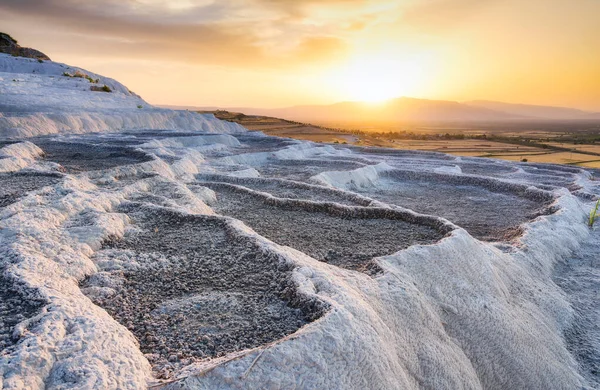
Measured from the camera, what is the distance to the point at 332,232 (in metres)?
11.7

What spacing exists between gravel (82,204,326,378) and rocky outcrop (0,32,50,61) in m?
72.8

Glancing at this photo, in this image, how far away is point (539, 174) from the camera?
27.9 m

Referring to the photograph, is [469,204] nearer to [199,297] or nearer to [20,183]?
[199,297]

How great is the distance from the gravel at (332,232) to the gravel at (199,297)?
5.68 ft

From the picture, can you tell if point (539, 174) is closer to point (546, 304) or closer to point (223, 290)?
point (546, 304)

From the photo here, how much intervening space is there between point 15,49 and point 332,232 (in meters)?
78.8

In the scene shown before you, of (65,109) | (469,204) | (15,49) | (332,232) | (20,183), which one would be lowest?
(469,204)

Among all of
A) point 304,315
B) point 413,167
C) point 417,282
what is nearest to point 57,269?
point 304,315


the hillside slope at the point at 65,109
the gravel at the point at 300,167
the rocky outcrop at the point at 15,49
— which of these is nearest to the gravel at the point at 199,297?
the gravel at the point at 300,167

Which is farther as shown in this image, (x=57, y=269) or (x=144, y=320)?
(x=57, y=269)

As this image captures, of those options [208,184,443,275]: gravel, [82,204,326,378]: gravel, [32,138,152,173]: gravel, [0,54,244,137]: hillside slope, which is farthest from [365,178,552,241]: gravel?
[0,54,244,137]: hillside slope

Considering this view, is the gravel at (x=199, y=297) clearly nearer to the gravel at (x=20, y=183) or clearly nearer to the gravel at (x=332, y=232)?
the gravel at (x=332, y=232)

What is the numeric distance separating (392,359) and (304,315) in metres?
1.38

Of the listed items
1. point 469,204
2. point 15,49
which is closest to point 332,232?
point 469,204
